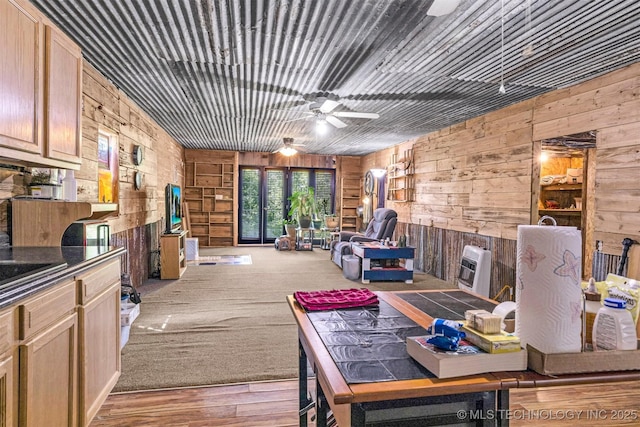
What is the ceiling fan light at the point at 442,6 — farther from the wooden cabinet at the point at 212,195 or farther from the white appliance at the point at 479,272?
the wooden cabinet at the point at 212,195

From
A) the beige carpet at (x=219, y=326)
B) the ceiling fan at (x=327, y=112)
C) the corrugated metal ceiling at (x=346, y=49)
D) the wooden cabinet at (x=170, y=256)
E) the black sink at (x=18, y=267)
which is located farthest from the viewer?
the wooden cabinet at (x=170, y=256)

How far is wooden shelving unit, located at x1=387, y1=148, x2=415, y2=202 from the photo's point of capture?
289 inches

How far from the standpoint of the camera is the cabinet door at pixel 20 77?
5.96 ft

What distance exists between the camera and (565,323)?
904 millimetres

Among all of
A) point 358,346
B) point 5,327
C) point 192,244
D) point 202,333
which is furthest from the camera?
point 192,244

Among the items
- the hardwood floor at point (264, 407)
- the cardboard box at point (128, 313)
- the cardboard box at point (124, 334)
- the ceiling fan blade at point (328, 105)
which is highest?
the ceiling fan blade at point (328, 105)

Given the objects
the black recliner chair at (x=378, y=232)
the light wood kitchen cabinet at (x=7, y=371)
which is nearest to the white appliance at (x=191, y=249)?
the black recliner chair at (x=378, y=232)

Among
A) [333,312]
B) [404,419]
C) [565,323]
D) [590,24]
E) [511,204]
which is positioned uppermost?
[590,24]

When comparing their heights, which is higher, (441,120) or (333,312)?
(441,120)

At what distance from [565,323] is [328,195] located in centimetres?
972

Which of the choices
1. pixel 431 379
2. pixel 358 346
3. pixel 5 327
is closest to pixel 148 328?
pixel 5 327

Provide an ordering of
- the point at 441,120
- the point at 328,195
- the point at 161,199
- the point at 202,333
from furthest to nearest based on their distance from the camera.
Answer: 1. the point at 328,195
2. the point at 161,199
3. the point at 441,120
4. the point at 202,333

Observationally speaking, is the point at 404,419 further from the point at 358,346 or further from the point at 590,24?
the point at 590,24

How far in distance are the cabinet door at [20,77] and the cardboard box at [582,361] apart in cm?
236
